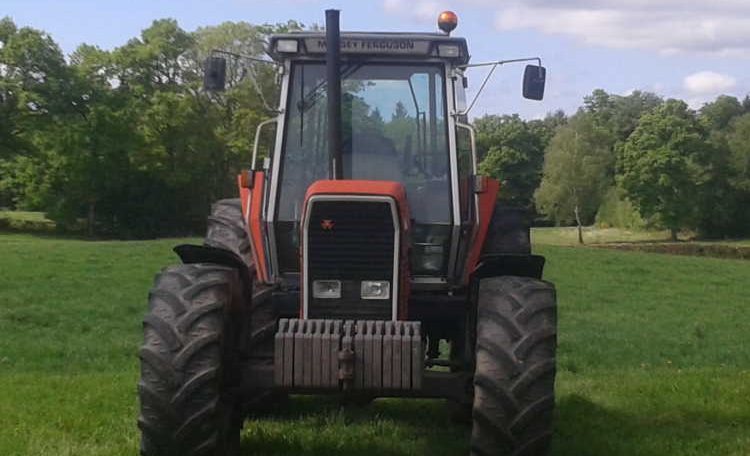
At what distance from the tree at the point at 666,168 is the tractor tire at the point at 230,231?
59638 millimetres

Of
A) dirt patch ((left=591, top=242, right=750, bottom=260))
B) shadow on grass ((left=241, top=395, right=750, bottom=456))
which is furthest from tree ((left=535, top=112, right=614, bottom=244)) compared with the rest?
shadow on grass ((left=241, top=395, right=750, bottom=456))

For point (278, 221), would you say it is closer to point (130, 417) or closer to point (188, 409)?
point (188, 409)

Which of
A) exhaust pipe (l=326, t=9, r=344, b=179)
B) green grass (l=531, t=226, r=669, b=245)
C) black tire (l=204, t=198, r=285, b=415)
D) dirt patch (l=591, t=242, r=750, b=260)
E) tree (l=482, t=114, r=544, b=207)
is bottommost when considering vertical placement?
dirt patch (l=591, t=242, r=750, b=260)

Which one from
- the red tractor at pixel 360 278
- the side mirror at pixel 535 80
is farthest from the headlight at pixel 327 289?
the side mirror at pixel 535 80

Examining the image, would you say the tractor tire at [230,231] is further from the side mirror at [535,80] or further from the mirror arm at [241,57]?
the side mirror at [535,80]

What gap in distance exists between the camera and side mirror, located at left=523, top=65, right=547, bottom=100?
7781 mm

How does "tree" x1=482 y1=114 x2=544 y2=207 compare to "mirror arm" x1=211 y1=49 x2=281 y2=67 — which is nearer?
"mirror arm" x1=211 y1=49 x2=281 y2=67

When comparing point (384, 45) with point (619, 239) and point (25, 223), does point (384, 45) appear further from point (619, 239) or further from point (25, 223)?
point (619, 239)

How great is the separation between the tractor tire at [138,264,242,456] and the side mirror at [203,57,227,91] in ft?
5.97

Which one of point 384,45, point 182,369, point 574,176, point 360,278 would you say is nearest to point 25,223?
point 574,176

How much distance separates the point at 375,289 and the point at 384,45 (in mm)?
1794

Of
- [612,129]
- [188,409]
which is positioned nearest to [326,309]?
[188,409]

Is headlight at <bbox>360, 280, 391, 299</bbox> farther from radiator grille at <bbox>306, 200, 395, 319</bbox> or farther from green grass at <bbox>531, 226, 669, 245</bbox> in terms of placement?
green grass at <bbox>531, 226, 669, 245</bbox>

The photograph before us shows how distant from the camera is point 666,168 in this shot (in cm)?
6762
